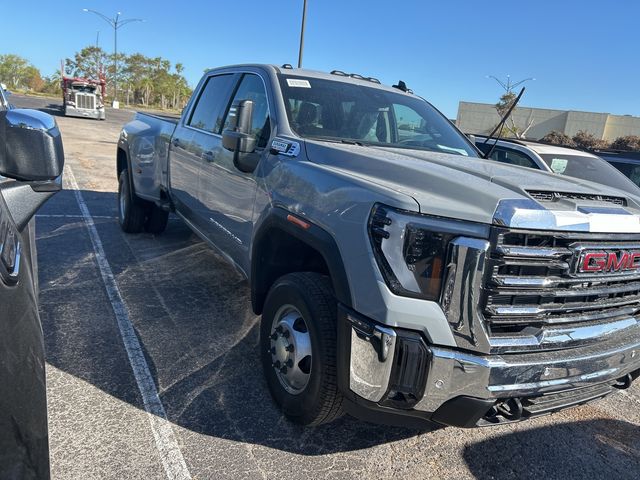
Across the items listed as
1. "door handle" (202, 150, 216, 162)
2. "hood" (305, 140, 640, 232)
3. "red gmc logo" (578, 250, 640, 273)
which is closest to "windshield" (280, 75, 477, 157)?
"hood" (305, 140, 640, 232)

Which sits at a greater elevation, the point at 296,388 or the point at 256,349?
the point at 296,388

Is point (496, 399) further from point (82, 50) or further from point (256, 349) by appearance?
point (82, 50)

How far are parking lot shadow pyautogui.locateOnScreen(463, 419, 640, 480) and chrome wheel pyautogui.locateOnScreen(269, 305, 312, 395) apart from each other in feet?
3.30

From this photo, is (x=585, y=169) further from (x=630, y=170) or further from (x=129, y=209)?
(x=129, y=209)

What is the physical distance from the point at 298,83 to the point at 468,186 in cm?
189

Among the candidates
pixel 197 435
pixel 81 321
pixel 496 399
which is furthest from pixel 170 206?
pixel 496 399

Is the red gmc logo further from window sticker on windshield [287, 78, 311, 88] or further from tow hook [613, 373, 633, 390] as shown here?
window sticker on windshield [287, 78, 311, 88]

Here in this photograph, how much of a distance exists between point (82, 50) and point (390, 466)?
7798 centimetres

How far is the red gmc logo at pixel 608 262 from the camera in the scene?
2.25 meters

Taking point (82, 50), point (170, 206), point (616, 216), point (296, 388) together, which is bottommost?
point (296, 388)

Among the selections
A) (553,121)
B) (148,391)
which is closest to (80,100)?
(148,391)

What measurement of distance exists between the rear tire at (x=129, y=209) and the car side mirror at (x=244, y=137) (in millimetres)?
3204

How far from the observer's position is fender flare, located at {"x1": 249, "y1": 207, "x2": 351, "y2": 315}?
7.72 feet

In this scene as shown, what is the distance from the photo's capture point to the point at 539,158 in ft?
21.5
